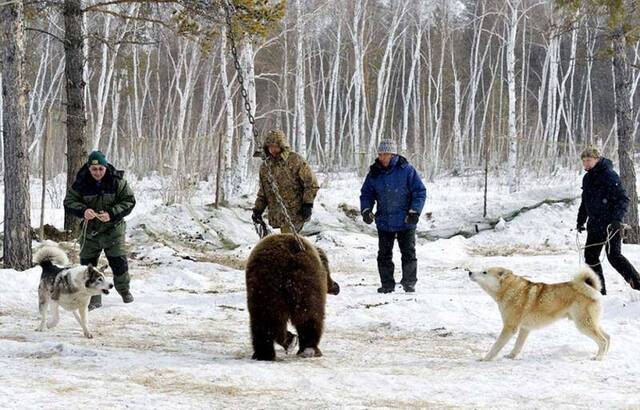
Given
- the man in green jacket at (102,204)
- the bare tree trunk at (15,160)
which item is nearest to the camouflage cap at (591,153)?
the man in green jacket at (102,204)

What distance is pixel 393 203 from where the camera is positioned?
9.10 metres

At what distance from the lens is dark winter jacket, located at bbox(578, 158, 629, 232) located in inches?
337

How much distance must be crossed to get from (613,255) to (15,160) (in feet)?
25.5

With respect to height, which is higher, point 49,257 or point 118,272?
point 49,257

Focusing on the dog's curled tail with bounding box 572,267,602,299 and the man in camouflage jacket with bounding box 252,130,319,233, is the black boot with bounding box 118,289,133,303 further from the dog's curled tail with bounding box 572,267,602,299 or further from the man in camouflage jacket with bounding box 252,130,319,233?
the dog's curled tail with bounding box 572,267,602,299

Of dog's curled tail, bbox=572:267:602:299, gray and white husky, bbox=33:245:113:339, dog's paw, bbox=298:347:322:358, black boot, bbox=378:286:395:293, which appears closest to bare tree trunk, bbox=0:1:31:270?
gray and white husky, bbox=33:245:113:339

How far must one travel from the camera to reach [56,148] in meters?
35.2

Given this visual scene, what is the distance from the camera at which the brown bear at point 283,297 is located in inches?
224

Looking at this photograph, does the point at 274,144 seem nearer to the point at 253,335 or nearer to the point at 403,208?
the point at 403,208

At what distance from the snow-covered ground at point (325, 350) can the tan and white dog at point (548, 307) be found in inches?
8.2

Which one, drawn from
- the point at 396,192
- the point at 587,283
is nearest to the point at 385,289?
the point at 396,192

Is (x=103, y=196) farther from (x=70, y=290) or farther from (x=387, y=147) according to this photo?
(x=387, y=147)

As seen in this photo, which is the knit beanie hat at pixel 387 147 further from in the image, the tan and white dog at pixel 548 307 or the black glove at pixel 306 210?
the tan and white dog at pixel 548 307

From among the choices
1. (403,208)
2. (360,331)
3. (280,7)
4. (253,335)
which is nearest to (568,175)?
(280,7)
